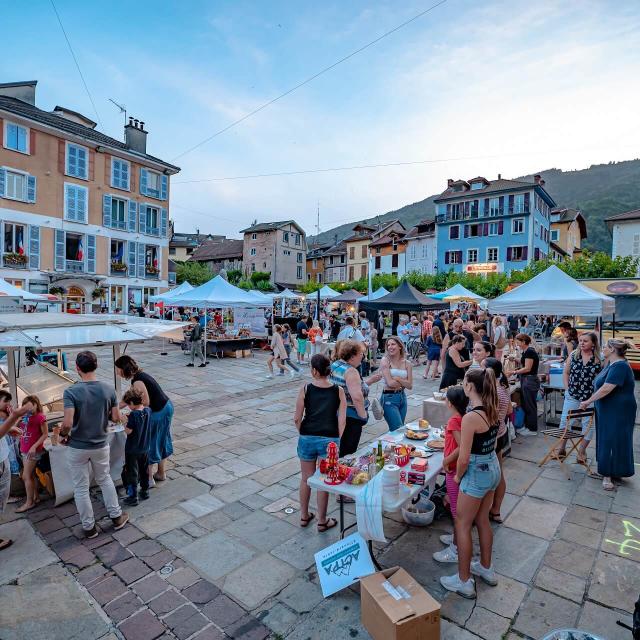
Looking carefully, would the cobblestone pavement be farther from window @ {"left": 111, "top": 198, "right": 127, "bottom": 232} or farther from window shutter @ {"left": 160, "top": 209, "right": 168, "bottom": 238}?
window shutter @ {"left": 160, "top": 209, "right": 168, "bottom": 238}

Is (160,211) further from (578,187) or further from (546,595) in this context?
(578,187)

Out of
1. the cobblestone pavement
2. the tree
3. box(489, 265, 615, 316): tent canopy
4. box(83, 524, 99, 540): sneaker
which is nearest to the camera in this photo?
the cobblestone pavement

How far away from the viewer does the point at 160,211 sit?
27.2 m

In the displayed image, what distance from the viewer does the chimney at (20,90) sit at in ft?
74.3

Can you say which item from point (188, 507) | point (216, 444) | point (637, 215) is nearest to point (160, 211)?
point (216, 444)

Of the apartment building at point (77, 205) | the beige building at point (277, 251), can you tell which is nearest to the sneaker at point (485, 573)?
the apartment building at point (77, 205)

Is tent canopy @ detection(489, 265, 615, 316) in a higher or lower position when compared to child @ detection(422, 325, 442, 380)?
higher

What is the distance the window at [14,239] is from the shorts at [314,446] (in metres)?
22.9

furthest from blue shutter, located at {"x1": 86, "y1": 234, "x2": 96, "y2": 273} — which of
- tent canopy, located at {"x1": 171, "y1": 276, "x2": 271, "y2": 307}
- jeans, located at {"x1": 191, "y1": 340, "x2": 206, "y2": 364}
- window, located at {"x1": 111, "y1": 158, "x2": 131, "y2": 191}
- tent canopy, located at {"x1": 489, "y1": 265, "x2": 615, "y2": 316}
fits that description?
tent canopy, located at {"x1": 489, "y1": 265, "x2": 615, "y2": 316}

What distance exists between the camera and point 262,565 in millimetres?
3293

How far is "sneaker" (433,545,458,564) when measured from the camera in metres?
3.28

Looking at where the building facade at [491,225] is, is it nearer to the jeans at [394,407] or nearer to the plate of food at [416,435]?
the jeans at [394,407]

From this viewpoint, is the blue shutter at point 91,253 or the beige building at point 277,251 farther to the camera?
the beige building at point 277,251

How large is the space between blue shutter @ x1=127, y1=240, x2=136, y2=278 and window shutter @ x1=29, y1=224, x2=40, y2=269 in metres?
5.07
